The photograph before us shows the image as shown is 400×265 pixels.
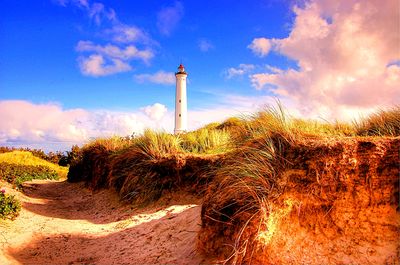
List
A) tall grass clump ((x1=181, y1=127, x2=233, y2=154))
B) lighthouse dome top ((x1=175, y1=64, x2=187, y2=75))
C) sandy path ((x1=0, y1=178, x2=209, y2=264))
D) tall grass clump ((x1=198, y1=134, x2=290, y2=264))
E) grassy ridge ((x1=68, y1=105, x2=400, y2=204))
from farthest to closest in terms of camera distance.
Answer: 1. lighthouse dome top ((x1=175, y1=64, x2=187, y2=75))
2. tall grass clump ((x1=181, y1=127, x2=233, y2=154))
3. sandy path ((x1=0, y1=178, x2=209, y2=264))
4. grassy ridge ((x1=68, y1=105, x2=400, y2=204))
5. tall grass clump ((x1=198, y1=134, x2=290, y2=264))

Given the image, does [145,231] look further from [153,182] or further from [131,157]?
[131,157]

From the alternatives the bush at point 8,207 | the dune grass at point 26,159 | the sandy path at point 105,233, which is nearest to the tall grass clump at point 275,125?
the sandy path at point 105,233

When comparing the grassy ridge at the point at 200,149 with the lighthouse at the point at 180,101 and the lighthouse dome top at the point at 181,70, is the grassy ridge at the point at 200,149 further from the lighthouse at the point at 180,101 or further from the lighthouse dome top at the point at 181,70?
the lighthouse dome top at the point at 181,70

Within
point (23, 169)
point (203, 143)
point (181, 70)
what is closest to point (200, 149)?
point (203, 143)

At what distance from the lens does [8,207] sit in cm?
949

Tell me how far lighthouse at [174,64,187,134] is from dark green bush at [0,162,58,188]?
62.0 feet

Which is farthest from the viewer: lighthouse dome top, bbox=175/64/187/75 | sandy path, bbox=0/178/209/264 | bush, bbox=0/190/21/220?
lighthouse dome top, bbox=175/64/187/75

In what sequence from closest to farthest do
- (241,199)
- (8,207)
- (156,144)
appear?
(241,199)
(8,207)
(156,144)

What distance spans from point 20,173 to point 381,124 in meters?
14.3

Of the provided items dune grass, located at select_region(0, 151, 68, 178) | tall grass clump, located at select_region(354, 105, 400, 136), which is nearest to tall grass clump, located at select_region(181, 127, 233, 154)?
tall grass clump, located at select_region(354, 105, 400, 136)

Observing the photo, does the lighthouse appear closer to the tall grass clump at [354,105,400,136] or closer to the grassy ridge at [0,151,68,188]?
the grassy ridge at [0,151,68,188]

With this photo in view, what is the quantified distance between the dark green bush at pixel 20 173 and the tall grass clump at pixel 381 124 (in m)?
11.7

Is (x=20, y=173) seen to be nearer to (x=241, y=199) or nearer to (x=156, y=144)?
(x=156, y=144)

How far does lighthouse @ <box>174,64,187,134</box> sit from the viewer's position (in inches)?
1458
